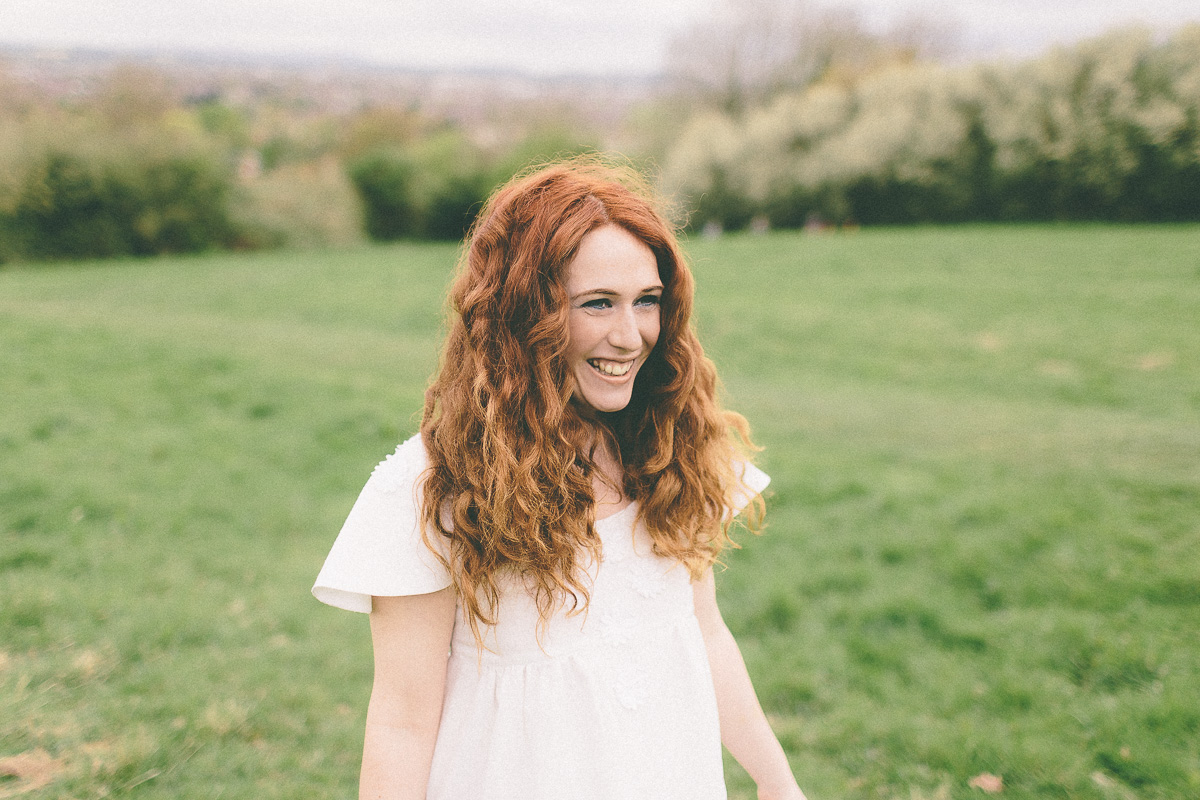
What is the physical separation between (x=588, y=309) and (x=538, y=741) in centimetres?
80

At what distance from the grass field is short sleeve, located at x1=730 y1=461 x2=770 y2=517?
1.08 metres

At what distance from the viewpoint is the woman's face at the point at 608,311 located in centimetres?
150

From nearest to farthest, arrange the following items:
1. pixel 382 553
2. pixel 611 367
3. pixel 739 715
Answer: pixel 382 553 < pixel 611 367 < pixel 739 715

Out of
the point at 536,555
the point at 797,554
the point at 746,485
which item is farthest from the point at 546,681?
the point at 797,554

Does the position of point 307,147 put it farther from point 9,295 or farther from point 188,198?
point 9,295

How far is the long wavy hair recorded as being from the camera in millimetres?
1431

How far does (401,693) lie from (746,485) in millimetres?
941

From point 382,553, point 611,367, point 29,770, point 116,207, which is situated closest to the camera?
point 382,553

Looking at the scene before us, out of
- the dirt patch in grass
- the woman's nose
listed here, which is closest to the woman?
the woman's nose

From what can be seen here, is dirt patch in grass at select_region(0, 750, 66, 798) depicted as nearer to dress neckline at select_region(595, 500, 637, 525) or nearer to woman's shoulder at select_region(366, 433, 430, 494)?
woman's shoulder at select_region(366, 433, 430, 494)

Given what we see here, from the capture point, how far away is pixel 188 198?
23312mm

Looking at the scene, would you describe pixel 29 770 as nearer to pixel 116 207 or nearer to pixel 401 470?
pixel 401 470

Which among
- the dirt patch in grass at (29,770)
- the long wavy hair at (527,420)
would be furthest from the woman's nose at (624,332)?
the dirt patch in grass at (29,770)

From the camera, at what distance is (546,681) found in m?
1.47
